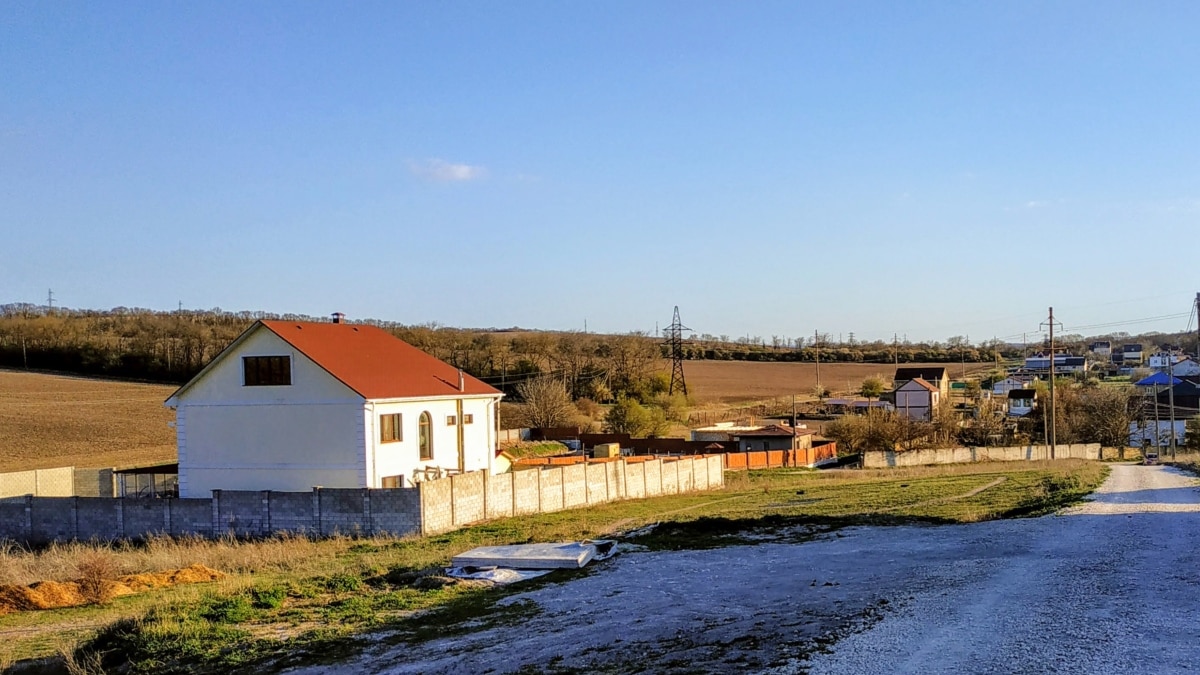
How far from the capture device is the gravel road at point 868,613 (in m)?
10.5

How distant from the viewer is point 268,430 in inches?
1314

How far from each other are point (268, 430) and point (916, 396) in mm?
75369

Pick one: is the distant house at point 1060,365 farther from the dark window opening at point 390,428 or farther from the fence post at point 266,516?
the fence post at point 266,516

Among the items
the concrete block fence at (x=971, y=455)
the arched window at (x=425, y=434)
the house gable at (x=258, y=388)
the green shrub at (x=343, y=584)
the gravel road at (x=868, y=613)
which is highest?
the house gable at (x=258, y=388)

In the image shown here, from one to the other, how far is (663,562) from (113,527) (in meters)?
20.4

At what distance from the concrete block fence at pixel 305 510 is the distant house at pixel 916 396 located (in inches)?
2614

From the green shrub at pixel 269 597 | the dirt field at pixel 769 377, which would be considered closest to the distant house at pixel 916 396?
the dirt field at pixel 769 377

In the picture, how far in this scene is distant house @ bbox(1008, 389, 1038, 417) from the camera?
334 feet

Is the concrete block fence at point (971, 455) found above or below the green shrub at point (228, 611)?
below

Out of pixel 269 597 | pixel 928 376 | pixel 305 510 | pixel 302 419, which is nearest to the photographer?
pixel 269 597

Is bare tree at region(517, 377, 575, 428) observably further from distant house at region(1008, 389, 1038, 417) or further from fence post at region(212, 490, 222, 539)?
distant house at region(1008, 389, 1038, 417)

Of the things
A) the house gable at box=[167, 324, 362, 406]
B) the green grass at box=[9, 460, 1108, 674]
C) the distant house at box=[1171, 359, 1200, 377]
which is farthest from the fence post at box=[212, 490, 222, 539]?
the distant house at box=[1171, 359, 1200, 377]

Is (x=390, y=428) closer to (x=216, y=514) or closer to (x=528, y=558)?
(x=216, y=514)

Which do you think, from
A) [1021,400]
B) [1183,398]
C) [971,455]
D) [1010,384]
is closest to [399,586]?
[971,455]
